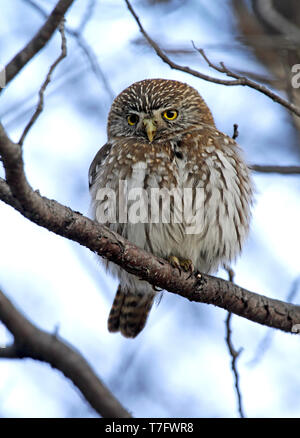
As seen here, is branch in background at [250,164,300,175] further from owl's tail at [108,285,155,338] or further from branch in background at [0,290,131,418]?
branch in background at [0,290,131,418]

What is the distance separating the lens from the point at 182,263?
4809 mm

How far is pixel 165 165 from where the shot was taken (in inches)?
190

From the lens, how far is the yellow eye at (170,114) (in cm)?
553

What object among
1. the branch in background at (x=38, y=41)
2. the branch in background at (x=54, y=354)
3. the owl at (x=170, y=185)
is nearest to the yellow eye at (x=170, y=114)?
the owl at (x=170, y=185)

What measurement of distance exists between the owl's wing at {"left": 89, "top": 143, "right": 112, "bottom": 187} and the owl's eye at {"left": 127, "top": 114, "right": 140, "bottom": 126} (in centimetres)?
28

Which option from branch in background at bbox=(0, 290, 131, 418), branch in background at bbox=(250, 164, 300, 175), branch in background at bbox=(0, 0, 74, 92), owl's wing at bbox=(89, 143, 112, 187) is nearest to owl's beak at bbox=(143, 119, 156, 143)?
owl's wing at bbox=(89, 143, 112, 187)

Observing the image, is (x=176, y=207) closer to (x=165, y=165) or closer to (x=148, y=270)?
(x=165, y=165)

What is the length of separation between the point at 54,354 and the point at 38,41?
1696 mm

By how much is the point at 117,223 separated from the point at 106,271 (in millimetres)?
748

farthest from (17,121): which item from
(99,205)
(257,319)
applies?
(257,319)

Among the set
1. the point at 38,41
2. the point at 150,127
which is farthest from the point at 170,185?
the point at 38,41
